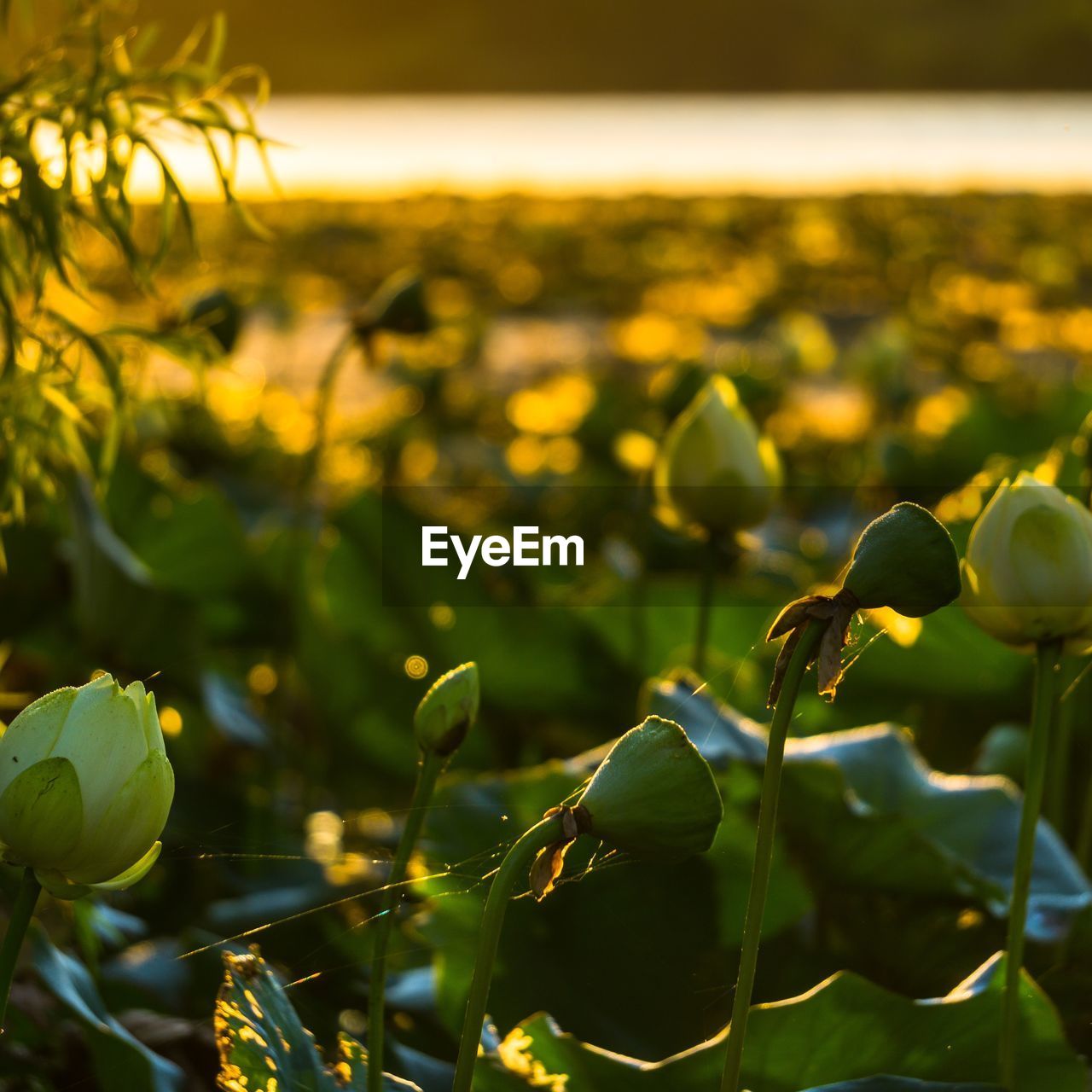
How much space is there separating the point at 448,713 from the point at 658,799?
6 cm

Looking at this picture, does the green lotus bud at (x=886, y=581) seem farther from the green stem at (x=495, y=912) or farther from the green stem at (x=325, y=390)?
the green stem at (x=325, y=390)

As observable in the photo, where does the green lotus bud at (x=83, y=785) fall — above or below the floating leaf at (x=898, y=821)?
above

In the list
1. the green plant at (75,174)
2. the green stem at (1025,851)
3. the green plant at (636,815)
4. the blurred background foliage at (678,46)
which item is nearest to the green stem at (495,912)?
the green plant at (636,815)

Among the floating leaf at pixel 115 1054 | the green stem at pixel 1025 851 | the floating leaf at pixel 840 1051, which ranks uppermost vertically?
the green stem at pixel 1025 851

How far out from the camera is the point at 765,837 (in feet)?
1.03

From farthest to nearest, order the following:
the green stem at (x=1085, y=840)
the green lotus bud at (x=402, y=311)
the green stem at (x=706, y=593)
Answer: the green lotus bud at (x=402, y=311) → the green stem at (x=706, y=593) → the green stem at (x=1085, y=840)

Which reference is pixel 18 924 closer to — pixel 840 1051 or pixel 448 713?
pixel 448 713

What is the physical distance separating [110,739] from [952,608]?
0.40m

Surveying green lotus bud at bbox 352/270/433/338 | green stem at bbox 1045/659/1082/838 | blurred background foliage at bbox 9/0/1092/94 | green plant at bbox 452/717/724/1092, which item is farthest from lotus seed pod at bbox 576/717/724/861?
blurred background foliage at bbox 9/0/1092/94

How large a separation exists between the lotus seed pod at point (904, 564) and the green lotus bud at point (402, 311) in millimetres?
495

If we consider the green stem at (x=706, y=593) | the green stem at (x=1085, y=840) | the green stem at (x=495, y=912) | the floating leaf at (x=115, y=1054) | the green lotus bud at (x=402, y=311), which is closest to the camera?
the green stem at (x=495, y=912)

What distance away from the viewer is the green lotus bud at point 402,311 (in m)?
0.76

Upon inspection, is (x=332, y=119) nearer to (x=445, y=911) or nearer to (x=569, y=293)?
(x=569, y=293)

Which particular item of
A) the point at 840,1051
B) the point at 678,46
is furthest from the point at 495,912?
the point at 678,46
